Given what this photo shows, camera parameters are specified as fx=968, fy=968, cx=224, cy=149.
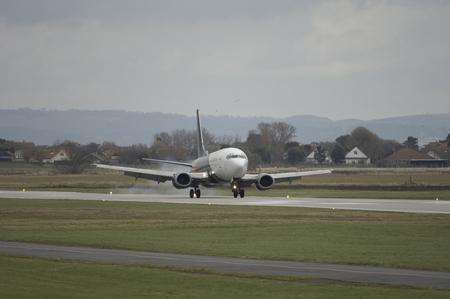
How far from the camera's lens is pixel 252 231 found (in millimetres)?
41719

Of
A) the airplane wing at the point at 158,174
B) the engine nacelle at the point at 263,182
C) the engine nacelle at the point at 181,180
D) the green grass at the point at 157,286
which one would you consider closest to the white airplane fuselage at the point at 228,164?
the airplane wing at the point at 158,174

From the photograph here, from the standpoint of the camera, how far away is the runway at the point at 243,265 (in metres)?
26.0

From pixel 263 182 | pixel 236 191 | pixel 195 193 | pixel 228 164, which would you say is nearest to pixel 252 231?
pixel 228 164

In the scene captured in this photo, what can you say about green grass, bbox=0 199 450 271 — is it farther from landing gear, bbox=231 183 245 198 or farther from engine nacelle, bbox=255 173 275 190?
engine nacelle, bbox=255 173 275 190

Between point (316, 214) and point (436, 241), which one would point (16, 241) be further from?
point (316, 214)

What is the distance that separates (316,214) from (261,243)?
1639 cm

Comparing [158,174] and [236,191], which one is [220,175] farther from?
[158,174]

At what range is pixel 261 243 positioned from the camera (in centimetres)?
3609

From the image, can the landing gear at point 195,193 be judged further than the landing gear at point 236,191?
Yes

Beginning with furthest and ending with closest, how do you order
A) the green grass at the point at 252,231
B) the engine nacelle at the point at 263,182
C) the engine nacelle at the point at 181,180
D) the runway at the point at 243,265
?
the engine nacelle at the point at 263,182
the engine nacelle at the point at 181,180
the green grass at the point at 252,231
the runway at the point at 243,265

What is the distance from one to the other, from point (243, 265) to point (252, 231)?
41.0 feet

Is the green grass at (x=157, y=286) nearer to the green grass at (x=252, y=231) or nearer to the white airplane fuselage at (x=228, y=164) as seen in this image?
the green grass at (x=252, y=231)

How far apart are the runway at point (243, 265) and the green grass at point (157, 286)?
129cm

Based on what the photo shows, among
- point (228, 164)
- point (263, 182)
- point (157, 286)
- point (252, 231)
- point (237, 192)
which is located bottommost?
point (157, 286)
